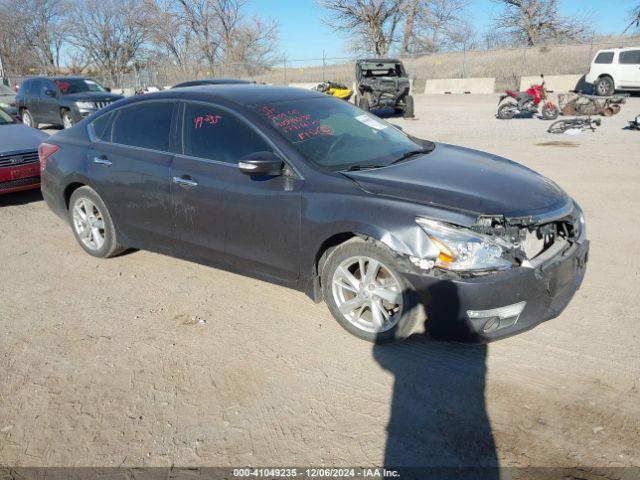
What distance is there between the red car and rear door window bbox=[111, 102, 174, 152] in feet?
10.1

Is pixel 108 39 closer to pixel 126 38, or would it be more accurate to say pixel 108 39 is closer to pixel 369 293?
pixel 126 38

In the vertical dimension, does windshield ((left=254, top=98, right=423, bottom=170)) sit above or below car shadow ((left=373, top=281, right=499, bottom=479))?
above

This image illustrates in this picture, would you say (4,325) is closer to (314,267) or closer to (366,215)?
(314,267)

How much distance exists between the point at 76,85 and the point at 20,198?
9268mm

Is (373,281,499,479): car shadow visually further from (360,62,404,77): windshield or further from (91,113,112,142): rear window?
(360,62,404,77): windshield

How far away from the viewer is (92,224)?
5156 mm

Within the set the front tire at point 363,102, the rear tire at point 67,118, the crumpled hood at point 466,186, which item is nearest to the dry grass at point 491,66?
the front tire at point 363,102

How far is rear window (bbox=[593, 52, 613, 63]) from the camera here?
22.0m

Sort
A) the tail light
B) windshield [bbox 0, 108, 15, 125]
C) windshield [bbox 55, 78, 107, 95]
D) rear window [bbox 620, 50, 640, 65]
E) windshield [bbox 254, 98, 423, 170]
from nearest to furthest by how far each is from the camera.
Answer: windshield [bbox 254, 98, 423, 170] < the tail light < windshield [bbox 0, 108, 15, 125] < windshield [bbox 55, 78, 107, 95] < rear window [bbox 620, 50, 640, 65]

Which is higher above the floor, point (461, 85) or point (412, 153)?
point (461, 85)

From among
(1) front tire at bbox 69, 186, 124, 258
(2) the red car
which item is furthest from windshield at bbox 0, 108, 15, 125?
(1) front tire at bbox 69, 186, 124, 258

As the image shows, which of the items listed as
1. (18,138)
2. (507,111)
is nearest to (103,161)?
(18,138)

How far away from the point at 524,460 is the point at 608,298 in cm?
206

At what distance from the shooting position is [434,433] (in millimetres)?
2680
